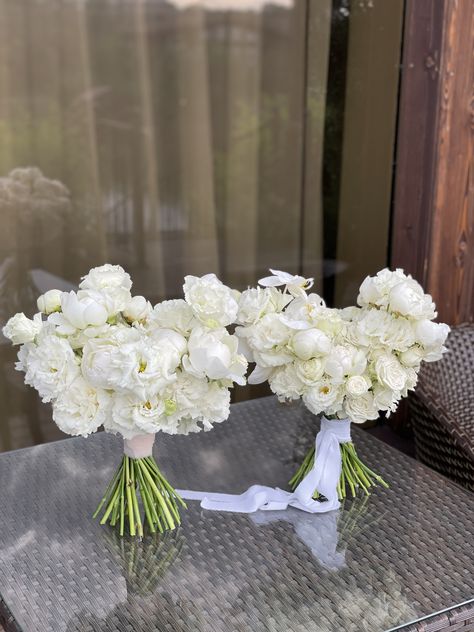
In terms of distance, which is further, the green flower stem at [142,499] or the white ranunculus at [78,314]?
the green flower stem at [142,499]

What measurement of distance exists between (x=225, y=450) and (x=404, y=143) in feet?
4.31

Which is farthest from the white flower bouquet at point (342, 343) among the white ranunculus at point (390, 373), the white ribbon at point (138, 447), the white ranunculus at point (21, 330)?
the white ranunculus at point (21, 330)

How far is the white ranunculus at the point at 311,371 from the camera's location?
1.28 m

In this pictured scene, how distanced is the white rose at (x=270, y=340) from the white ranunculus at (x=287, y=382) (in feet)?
0.07

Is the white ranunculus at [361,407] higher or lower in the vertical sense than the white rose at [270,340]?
lower

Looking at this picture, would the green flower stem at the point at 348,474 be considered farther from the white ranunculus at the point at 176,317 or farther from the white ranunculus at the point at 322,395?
the white ranunculus at the point at 176,317

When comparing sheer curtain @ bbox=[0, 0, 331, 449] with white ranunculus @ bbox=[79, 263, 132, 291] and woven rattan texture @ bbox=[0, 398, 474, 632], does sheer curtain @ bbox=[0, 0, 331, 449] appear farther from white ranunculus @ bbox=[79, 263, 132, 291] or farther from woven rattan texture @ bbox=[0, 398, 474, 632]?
white ranunculus @ bbox=[79, 263, 132, 291]

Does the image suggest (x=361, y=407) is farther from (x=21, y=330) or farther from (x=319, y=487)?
(x=21, y=330)

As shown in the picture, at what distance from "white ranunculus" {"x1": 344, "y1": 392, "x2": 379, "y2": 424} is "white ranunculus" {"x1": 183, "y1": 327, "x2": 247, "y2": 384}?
0.22 m

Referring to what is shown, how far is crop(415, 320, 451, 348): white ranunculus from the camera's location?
4.25 feet

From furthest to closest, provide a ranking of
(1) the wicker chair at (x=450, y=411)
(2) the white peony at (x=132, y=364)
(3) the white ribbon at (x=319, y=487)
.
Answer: (1) the wicker chair at (x=450, y=411)
(3) the white ribbon at (x=319, y=487)
(2) the white peony at (x=132, y=364)

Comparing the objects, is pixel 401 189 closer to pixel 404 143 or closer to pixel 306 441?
pixel 404 143

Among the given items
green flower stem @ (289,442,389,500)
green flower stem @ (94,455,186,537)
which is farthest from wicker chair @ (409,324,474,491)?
green flower stem @ (94,455,186,537)

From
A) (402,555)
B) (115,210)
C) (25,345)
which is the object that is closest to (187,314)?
(25,345)
